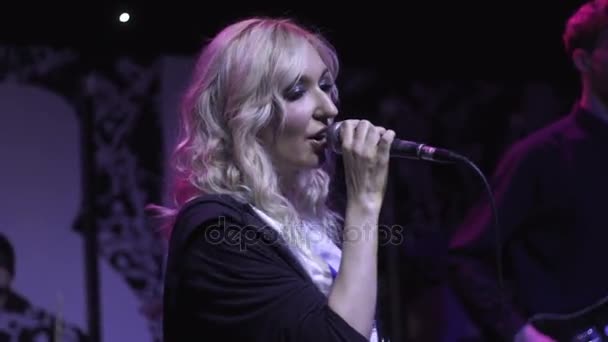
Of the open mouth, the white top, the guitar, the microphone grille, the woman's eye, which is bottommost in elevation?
the guitar

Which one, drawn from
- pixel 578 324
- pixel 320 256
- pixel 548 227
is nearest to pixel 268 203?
pixel 320 256

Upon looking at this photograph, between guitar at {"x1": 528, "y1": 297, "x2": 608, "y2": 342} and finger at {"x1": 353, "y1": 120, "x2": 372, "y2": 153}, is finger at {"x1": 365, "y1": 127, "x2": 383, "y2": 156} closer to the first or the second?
finger at {"x1": 353, "y1": 120, "x2": 372, "y2": 153}

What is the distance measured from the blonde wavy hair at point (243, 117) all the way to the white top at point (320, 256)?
3cm

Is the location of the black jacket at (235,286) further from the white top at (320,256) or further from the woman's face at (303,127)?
the woman's face at (303,127)

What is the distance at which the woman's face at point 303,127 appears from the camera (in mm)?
1860

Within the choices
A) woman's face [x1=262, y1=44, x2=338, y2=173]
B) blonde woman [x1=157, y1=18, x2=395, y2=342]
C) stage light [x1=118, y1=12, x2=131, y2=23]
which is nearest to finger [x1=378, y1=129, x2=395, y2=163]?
blonde woman [x1=157, y1=18, x2=395, y2=342]

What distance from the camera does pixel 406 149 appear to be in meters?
1.78

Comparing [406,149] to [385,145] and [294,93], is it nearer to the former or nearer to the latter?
[385,145]

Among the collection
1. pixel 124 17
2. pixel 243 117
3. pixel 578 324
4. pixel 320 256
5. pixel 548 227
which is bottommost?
pixel 578 324

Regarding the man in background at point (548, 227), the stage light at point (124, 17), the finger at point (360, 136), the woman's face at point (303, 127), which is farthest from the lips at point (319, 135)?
the stage light at point (124, 17)

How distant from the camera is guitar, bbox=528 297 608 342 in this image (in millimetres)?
2455

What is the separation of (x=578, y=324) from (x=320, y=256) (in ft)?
3.15

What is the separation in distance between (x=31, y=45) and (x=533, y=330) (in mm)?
1981

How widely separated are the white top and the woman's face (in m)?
0.13
